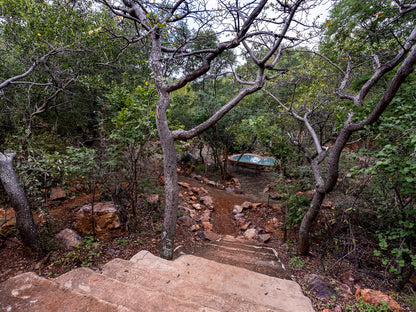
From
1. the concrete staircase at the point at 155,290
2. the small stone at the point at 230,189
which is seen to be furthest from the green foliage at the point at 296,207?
the small stone at the point at 230,189

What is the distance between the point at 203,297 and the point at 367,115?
10.5 ft

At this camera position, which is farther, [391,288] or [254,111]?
[254,111]

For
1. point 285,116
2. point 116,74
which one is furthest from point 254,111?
point 116,74

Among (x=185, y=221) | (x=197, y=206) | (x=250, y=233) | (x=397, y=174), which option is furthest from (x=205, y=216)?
(x=397, y=174)

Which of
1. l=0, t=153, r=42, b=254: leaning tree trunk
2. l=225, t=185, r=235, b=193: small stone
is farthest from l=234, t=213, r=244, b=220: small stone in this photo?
l=0, t=153, r=42, b=254: leaning tree trunk

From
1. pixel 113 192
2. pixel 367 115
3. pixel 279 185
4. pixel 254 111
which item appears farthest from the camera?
pixel 254 111

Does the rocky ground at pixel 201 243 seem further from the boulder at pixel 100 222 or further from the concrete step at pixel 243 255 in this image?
the concrete step at pixel 243 255

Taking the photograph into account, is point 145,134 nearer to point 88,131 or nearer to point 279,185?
point 279,185

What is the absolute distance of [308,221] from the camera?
11.2 ft

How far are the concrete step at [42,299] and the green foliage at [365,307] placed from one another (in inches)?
102

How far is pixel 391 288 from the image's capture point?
277cm

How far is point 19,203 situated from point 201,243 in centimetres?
329

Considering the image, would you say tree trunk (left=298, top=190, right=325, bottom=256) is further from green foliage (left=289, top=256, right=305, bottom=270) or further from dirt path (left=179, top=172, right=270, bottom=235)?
dirt path (left=179, top=172, right=270, bottom=235)

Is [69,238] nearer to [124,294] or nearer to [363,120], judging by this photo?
[124,294]
